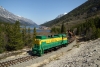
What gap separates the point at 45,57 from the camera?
30.4 m

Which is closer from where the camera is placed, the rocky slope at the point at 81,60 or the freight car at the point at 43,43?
the rocky slope at the point at 81,60

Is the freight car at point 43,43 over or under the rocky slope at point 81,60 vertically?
over

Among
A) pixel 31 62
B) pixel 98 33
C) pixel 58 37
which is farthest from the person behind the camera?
pixel 98 33

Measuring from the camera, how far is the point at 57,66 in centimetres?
2222

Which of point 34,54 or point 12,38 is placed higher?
point 12,38

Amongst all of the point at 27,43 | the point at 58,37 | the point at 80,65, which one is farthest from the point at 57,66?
the point at 27,43

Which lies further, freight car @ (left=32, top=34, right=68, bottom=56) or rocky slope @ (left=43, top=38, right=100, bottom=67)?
freight car @ (left=32, top=34, right=68, bottom=56)

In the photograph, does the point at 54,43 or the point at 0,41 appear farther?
the point at 0,41

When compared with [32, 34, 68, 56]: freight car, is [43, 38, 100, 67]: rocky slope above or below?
below

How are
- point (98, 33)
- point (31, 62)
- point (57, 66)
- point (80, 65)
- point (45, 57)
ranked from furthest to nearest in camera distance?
point (98, 33) < point (45, 57) < point (31, 62) < point (57, 66) < point (80, 65)

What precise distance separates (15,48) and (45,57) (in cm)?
2625

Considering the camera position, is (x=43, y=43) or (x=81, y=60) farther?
(x=43, y=43)

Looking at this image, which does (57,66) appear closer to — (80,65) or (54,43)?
(80,65)

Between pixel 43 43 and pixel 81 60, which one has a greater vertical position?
pixel 43 43
